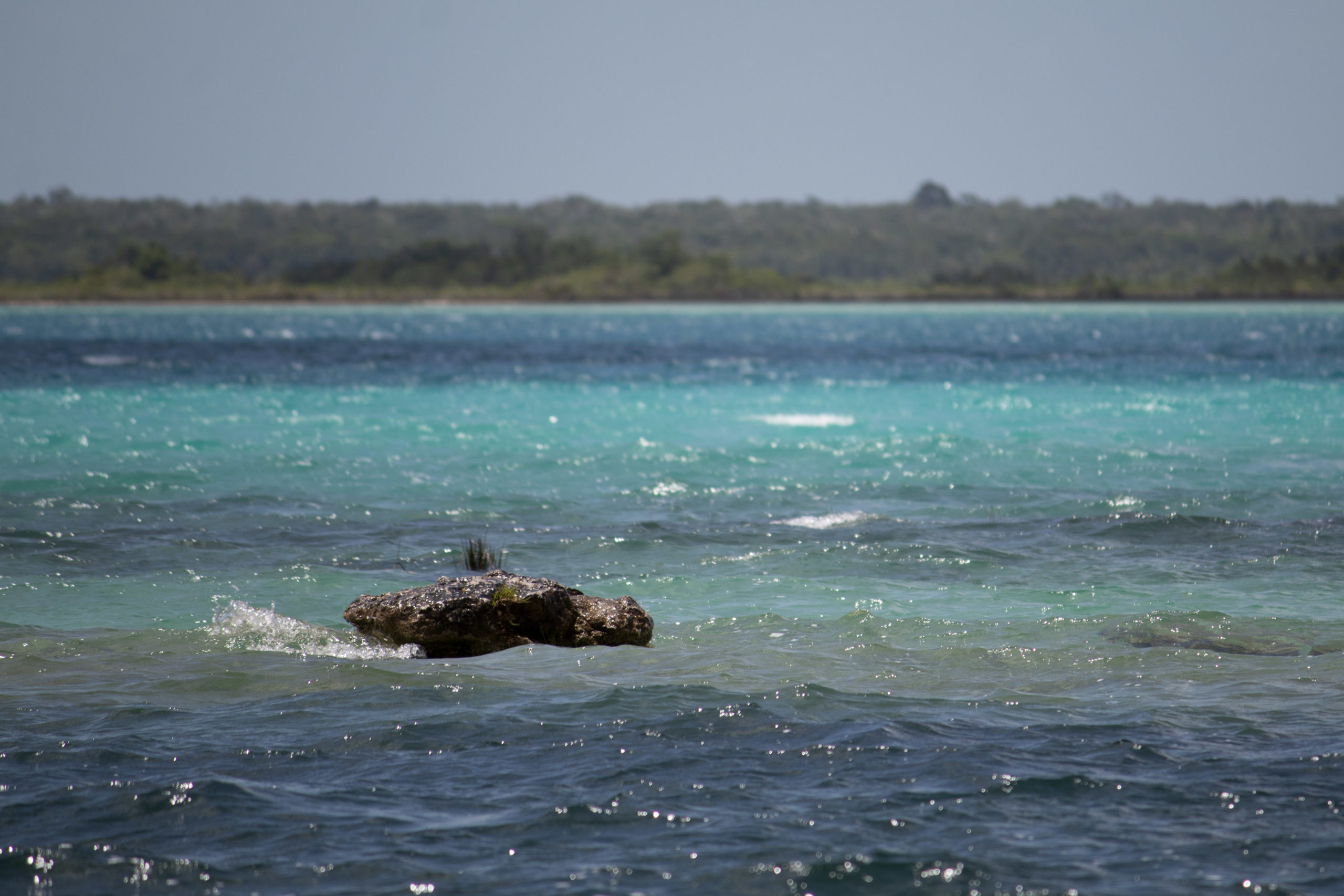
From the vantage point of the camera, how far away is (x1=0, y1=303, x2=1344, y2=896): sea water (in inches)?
189

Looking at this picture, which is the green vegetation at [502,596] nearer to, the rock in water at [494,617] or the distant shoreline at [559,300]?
the rock in water at [494,617]

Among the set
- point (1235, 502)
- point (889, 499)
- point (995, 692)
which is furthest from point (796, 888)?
point (1235, 502)

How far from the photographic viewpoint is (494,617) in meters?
8.12

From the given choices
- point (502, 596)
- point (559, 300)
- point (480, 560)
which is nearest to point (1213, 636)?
point (502, 596)

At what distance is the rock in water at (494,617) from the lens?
8047 mm

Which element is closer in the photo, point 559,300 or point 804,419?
point 804,419

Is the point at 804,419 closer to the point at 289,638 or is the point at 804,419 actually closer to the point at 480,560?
the point at 480,560

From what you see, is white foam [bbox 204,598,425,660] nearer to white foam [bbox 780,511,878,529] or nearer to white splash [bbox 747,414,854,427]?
white foam [bbox 780,511,878,529]

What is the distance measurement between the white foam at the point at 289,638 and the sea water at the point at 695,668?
4cm

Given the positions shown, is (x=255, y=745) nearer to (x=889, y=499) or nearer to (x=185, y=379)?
(x=889, y=499)

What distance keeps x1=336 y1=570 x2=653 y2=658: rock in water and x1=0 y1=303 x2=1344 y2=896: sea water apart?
0.62 ft

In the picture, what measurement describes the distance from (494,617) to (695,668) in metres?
1.40

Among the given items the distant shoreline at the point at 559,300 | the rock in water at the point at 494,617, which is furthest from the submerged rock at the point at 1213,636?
the distant shoreline at the point at 559,300

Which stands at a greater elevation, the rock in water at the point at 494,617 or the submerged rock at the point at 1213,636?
the rock in water at the point at 494,617
